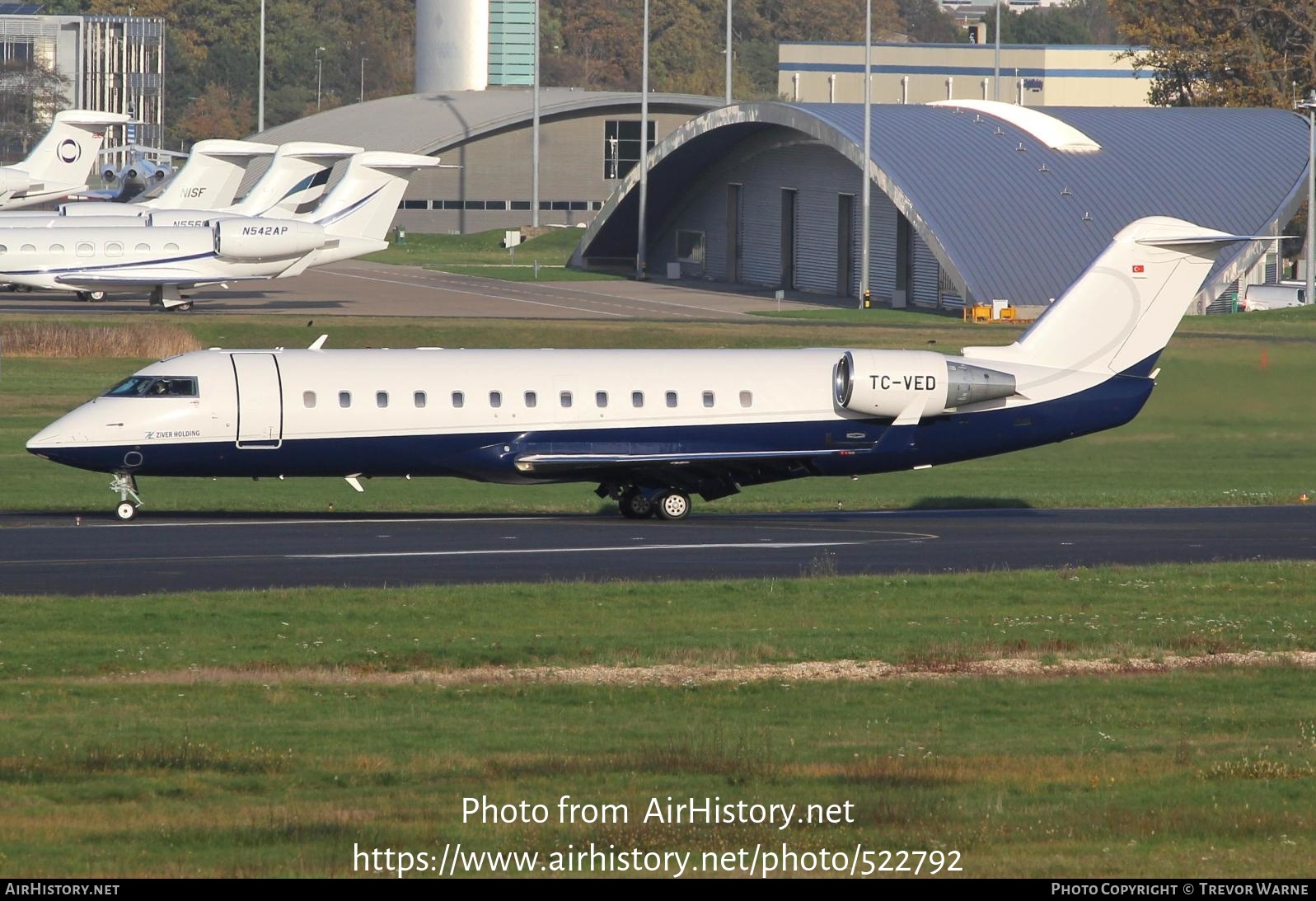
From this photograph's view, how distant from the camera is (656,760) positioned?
14.5 m

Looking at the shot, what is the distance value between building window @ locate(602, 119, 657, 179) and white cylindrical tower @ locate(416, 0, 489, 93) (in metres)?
20.4

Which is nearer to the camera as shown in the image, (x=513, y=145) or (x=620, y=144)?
(x=513, y=145)

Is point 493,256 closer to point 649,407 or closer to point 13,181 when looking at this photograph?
point 13,181

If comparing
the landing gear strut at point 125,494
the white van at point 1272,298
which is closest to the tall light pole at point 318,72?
the white van at point 1272,298

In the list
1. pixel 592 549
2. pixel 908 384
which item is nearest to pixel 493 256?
pixel 908 384

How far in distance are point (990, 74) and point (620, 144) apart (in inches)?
1925

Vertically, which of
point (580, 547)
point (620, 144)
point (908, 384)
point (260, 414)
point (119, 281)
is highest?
point (620, 144)

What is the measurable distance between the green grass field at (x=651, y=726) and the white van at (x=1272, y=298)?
56.8m

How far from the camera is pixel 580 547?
93.2ft

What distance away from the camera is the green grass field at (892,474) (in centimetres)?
3631

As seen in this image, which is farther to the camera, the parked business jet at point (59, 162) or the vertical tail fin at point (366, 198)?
the parked business jet at point (59, 162)

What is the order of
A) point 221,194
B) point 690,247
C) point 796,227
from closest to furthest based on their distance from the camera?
point 221,194 < point 796,227 < point 690,247

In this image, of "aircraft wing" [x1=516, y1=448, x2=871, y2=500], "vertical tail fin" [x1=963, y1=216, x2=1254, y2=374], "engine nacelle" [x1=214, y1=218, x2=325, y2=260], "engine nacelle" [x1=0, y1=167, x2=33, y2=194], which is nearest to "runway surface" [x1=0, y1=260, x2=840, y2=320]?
"engine nacelle" [x1=214, y1=218, x2=325, y2=260]

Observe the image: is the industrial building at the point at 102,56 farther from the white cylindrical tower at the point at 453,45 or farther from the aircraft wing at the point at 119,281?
the aircraft wing at the point at 119,281
